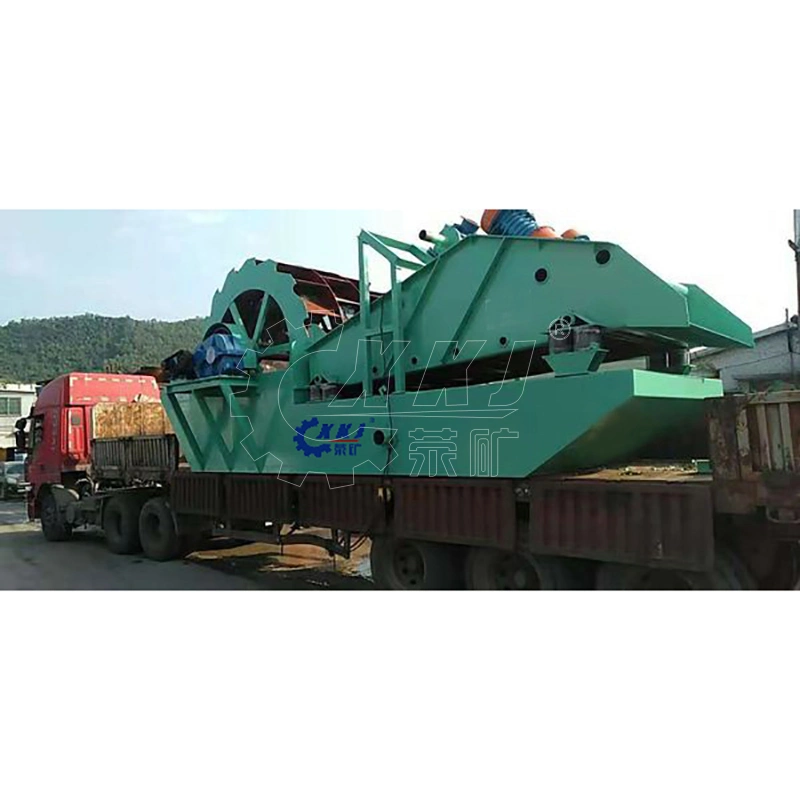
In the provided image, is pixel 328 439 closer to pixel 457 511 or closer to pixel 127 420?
pixel 457 511

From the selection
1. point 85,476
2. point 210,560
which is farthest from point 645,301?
point 85,476

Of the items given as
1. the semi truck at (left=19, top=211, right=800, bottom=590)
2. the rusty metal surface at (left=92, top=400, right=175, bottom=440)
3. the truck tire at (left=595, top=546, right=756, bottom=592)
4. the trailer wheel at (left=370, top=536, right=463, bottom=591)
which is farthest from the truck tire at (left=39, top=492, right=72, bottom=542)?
the truck tire at (left=595, top=546, right=756, bottom=592)

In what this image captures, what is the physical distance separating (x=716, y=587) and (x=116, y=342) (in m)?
55.7

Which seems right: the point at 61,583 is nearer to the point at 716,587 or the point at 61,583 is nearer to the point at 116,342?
the point at 716,587

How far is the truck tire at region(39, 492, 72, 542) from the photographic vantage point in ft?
36.9

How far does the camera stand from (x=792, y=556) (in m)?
4.82

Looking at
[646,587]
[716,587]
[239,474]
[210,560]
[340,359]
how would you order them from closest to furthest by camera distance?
[716,587]
[646,587]
[340,359]
[239,474]
[210,560]

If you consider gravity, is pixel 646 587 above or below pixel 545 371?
below

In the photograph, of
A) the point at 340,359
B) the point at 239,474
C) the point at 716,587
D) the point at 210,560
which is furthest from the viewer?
the point at 210,560

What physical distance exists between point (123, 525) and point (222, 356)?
151 inches

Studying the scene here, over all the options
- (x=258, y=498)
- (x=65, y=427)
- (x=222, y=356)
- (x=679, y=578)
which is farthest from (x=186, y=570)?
(x=679, y=578)

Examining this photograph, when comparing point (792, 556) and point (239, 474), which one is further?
point (239, 474)

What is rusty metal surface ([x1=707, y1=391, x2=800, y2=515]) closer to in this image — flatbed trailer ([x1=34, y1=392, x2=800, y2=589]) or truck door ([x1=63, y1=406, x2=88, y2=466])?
flatbed trailer ([x1=34, y1=392, x2=800, y2=589])

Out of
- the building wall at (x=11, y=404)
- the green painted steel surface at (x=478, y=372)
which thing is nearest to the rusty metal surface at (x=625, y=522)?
the green painted steel surface at (x=478, y=372)
